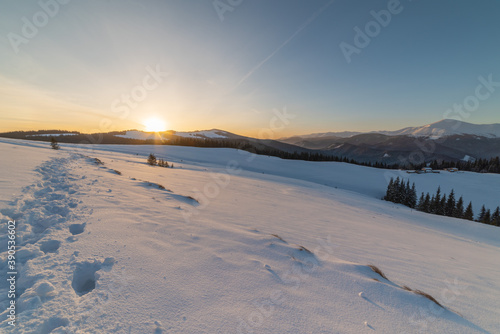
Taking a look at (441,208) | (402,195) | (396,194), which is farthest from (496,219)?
(396,194)

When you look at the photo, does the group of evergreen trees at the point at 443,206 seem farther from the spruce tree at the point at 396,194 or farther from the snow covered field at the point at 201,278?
the snow covered field at the point at 201,278

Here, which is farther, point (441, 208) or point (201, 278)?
point (441, 208)

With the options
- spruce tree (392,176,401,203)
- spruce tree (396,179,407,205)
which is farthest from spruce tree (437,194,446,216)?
spruce tree (392,176,401,203)

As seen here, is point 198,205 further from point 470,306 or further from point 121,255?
point 470,306

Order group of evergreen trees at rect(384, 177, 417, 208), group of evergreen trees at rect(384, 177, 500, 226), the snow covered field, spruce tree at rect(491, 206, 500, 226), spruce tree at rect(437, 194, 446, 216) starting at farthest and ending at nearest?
1. group of evergreen trees at rect(384, 177, 417, 208)
2. spruce tree at rect(437, 194, 446, 216)
3. group of evergreen trees at rect(384, 177, 500, 226)
4. spruce tree at rect(491, 206, 500, 226)
5. the snow covered field

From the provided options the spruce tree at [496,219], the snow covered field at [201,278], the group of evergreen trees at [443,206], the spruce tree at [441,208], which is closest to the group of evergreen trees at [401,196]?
the group of evergreen trees at [443,206]

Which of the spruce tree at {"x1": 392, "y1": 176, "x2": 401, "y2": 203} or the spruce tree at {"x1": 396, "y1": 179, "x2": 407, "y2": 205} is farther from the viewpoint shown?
the spruce tree at {"x1": 396, "y1": 179, "x2": 407, "y2": 205}

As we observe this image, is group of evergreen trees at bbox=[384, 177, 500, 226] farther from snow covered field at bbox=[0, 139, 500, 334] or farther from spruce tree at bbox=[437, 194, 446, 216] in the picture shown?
snow covered field at bbox=[0, 139, 500, 334]

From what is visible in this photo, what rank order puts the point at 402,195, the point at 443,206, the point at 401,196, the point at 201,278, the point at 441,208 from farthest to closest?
the point at 402,195 < the point at 401,196 < the point at 443,206 < the point at 441,208 < the point at 201,278

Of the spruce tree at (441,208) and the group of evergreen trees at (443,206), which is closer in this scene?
the group of evergreen trees at (443,206)

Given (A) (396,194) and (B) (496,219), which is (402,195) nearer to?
(A) (396,194)

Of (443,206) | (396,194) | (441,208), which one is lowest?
(441,208)

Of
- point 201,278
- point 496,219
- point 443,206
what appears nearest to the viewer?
point 201,278

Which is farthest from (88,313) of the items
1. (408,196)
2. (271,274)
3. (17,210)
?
(408,196)
